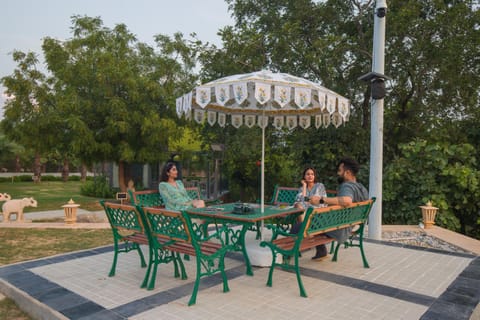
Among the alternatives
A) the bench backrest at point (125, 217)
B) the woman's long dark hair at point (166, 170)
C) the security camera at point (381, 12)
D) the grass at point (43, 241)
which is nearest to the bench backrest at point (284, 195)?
the woman's long dark hair at point (166, 170)

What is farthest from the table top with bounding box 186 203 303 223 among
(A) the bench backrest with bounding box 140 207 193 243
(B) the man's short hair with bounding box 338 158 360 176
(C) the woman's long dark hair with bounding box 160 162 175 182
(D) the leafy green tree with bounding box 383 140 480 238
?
(D) the leafy green tree with bounding box 383 140 480 238

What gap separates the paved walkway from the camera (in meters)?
3.29

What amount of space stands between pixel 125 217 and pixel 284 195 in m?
3.10

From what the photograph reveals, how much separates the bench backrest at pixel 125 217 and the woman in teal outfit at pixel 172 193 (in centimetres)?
99

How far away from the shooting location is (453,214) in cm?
778

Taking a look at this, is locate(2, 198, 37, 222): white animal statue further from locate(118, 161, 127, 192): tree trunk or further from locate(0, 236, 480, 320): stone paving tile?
locate(0, 236, 480, 320): stone paving tile

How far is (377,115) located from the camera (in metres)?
6.42

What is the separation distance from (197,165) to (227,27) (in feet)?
24.5

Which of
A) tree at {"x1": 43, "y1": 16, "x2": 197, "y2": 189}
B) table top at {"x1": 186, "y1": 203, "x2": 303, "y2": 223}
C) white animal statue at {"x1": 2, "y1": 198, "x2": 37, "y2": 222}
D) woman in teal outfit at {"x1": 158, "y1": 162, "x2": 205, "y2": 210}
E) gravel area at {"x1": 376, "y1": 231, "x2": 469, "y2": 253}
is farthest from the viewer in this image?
tree at {"x1": 43, "y1": 16, "x2": 197, "y2": 189}

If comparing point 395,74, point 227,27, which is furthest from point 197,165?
point 395,74

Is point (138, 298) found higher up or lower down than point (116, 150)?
lower down

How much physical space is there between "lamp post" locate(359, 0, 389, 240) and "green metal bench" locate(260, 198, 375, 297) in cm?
174

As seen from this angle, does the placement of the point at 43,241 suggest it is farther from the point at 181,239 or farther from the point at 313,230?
the point at 313,230

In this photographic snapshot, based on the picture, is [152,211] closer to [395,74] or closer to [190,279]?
[190,279]
